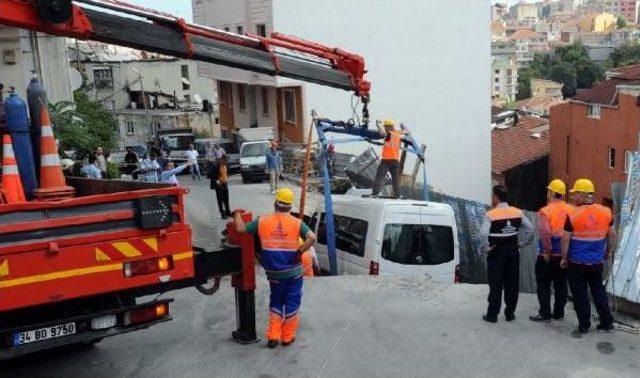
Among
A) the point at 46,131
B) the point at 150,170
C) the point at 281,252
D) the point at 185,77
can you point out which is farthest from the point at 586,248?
the point at 185,77

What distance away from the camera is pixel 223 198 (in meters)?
16.9

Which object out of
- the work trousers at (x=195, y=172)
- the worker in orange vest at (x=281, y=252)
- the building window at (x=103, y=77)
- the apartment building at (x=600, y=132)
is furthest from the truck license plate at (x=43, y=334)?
the building window at (x=103, y=77)

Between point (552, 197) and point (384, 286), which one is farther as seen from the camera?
point (384, 286)

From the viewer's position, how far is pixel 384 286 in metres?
9.19

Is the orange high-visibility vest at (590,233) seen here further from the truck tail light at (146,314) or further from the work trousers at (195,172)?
the work trousers at (195,172)

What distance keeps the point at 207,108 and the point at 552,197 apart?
41032 mm

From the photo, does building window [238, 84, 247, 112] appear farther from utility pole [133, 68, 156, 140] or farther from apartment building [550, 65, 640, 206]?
apartment building [550, 65, 640, 206]

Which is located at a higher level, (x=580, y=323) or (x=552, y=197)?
(x=552, y=197)

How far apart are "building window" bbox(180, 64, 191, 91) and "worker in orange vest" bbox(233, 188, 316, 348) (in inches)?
1958

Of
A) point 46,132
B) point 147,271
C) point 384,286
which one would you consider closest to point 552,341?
point 384,286

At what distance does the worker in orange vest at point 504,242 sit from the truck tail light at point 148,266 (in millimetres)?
3455

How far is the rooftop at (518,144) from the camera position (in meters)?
38.3

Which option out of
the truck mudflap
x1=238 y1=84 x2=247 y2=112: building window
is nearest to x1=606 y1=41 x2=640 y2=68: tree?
x1=238 y1=84 x2=247 y2=112: building window

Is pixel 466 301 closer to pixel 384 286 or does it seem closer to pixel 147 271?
pixel 384 286
